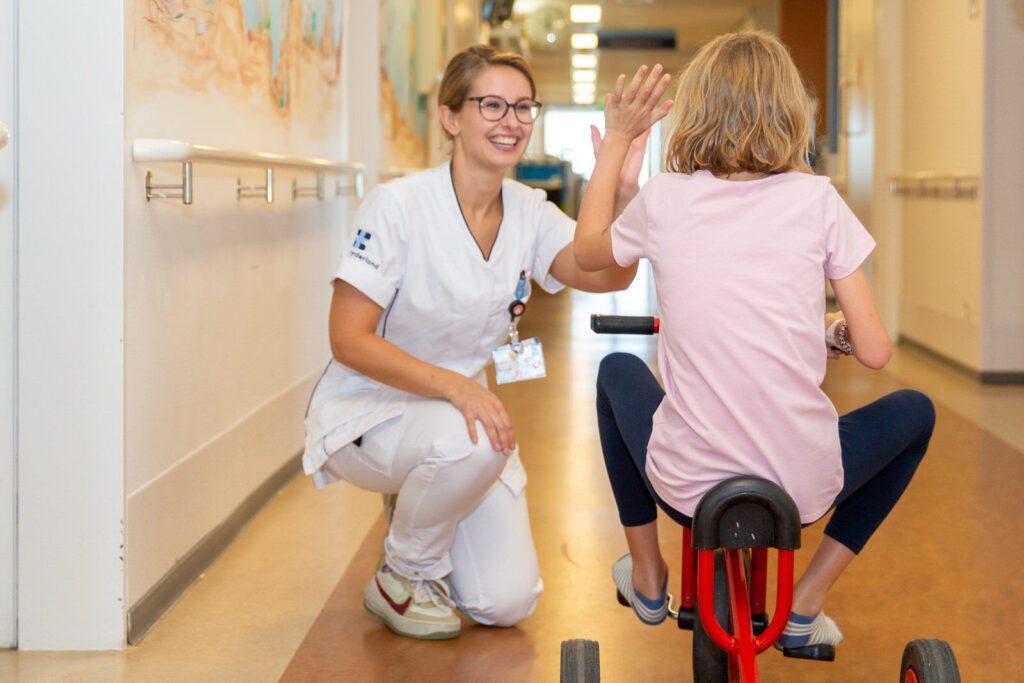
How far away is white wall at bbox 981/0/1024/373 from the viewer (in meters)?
5.23

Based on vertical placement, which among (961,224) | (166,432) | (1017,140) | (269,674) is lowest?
(269,674)

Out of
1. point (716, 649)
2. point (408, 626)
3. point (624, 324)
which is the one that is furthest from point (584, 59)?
point (716, 649)

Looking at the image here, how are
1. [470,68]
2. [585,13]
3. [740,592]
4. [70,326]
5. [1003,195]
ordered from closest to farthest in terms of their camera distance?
[740,592] → [70,326] → [470,68] → [1003,195] → [585,13]

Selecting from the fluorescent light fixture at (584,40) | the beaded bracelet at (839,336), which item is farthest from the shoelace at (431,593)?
the fluorescent light fixture at (584,40)

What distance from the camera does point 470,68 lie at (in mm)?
2213

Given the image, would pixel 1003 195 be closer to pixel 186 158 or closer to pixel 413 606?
pixel 413 606

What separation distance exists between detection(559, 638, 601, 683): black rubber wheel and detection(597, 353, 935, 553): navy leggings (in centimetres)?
21

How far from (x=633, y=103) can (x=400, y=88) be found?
12.5 feet

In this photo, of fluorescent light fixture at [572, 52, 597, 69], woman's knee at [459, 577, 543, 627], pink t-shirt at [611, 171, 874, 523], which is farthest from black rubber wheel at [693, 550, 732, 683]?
fluorescent light fixture at [572, 52, 597, 69]

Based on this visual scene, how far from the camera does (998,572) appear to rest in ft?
8.45

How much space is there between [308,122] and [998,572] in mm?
2350

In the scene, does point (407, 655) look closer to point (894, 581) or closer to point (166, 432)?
point (166, 432)

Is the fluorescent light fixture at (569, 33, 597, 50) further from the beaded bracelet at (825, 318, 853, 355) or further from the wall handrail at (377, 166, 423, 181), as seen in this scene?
the beaded bracelet at (825, 318, 853, 355)

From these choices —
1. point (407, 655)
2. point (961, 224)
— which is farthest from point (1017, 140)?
point (407, 655)
